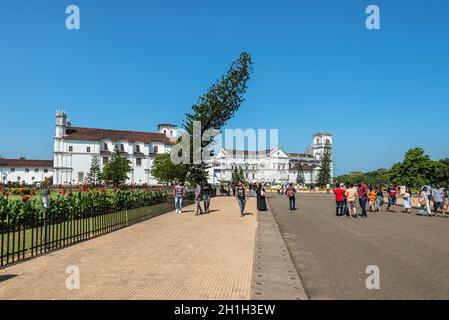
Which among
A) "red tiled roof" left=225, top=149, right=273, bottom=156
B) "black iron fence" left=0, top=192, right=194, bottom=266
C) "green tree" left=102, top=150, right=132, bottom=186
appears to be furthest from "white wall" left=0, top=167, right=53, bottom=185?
"black iron fence" left=0, top=192, right=194, bottom=266

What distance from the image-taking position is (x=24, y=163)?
10744 cm

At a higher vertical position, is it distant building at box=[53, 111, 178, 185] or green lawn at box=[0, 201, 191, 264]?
distant building at box=[53, 111, 178, 185]

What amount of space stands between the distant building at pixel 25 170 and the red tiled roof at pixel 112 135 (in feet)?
46.9

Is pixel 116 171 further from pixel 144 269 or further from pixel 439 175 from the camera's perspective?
pixel 144 269

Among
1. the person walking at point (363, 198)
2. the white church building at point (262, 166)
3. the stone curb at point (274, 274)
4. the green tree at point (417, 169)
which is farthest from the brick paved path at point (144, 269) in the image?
the white church building at point (262, 166)

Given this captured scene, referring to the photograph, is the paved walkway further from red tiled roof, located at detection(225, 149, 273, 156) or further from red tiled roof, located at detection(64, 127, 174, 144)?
red tiled roof, located at detection(225, 149, 273, 156)

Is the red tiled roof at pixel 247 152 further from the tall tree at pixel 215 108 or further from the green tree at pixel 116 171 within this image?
the tall tree at pixel 215 108

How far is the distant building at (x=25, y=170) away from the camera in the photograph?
104 meters

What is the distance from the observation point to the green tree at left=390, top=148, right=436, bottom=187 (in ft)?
194

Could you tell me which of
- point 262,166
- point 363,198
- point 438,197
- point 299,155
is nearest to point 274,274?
point 363,198

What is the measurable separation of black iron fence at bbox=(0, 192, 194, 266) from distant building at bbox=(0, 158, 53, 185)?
10010 centimetres
